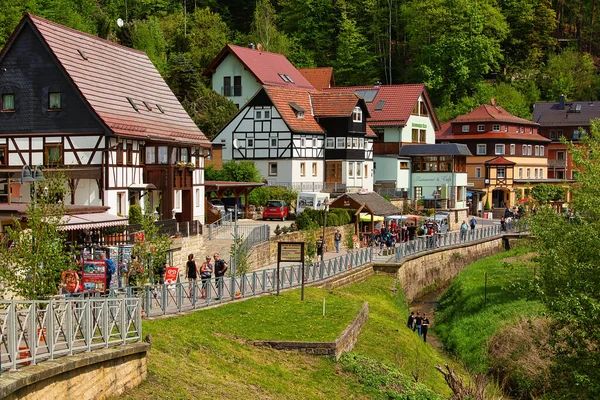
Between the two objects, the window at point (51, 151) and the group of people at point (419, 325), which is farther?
the window at point (51, 151)

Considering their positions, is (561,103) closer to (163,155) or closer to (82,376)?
(163,155)

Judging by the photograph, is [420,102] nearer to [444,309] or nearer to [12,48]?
[444,309]

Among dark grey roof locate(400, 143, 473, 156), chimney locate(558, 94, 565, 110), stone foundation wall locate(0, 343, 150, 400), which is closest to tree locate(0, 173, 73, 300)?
stone foundation wall locate(0, 343, 150, 400)

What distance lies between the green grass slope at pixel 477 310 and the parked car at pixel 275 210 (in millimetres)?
11372

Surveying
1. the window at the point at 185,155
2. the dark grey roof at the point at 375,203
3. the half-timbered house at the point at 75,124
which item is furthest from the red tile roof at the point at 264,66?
the half-timbered house at the point at 75,124

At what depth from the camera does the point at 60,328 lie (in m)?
16.8

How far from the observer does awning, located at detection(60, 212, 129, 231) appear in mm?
31312

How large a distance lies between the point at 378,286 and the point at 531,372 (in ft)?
46.6

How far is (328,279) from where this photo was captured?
133ft

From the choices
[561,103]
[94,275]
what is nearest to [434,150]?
[561,103]

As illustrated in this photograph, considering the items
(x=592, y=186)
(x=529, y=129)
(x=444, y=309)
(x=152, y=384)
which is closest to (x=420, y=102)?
(x=529, y=129)

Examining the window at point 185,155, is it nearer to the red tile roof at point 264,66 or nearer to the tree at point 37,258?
the tree at point 37,258

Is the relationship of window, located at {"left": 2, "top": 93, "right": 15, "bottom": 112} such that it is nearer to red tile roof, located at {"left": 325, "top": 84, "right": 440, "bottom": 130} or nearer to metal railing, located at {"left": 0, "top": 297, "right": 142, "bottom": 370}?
metal railing, located at {"left": 0, "top": 297, "right": 142, "bottom": 370}

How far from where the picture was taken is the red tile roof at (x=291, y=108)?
2660 inches
